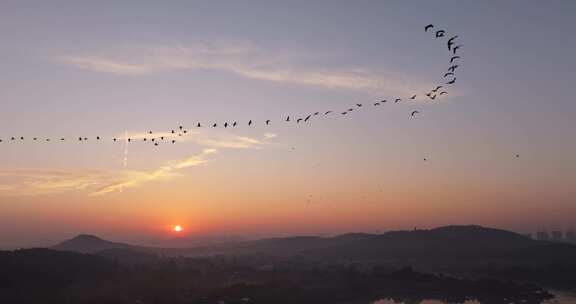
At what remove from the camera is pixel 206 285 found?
11181 centimetres

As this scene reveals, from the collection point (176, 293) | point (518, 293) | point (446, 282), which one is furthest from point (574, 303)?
point (176, 293)

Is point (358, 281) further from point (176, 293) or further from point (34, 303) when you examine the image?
point (34, 303)

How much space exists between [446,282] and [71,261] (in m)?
86.6

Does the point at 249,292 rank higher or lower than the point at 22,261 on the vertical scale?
lower

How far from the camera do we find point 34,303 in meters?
76.9

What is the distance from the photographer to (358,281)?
13450 cm

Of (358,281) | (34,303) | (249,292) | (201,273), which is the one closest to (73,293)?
(34,303)

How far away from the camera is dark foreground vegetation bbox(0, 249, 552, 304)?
87.9 meters

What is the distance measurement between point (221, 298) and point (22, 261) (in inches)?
1455

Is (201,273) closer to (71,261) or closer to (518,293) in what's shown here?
(71,261)

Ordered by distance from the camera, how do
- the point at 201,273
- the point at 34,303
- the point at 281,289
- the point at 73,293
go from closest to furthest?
the point at 34,303, the point at 73,293, the point at 281,289, the point at 201,273

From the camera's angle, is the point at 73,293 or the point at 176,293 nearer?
the point at 73,293

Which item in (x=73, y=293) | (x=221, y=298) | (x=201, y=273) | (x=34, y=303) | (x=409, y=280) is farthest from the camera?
(x=409, y=280)

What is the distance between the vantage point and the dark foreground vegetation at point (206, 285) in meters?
87.9
